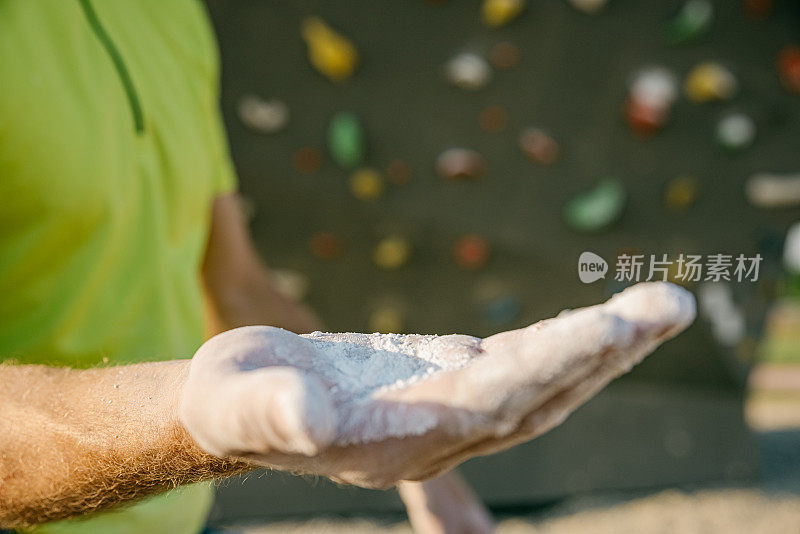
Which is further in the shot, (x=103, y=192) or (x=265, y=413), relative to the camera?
(x=103, y=192)

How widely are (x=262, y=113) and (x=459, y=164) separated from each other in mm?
476

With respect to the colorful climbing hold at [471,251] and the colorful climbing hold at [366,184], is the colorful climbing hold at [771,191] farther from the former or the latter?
the colorful climbing hold at [366,184]

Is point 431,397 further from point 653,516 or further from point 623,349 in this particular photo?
point 653,516

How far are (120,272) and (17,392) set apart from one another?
0.62 ft

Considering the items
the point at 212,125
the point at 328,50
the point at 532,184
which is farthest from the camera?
the point at 532,184

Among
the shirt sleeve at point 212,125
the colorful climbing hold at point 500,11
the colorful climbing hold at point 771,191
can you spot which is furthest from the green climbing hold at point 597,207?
the shirt sleeve at point 212,125

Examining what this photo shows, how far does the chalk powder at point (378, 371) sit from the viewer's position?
368mm

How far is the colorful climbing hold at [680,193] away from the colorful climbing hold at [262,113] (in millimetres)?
940

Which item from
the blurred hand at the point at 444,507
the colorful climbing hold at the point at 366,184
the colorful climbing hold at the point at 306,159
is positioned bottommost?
the blurred hand at the point at 444,507

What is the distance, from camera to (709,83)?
169 centimetres

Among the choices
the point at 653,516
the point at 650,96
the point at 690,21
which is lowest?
the point at 653,516

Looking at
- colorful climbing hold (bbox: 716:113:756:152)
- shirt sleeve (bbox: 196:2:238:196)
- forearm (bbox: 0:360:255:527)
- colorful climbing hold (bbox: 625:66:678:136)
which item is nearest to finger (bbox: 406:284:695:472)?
forearm (bbox: 0:360:255:527)

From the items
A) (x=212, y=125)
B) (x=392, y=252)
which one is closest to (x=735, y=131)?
(x=392, y=252)

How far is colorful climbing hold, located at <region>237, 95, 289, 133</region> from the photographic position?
64.8 inches
